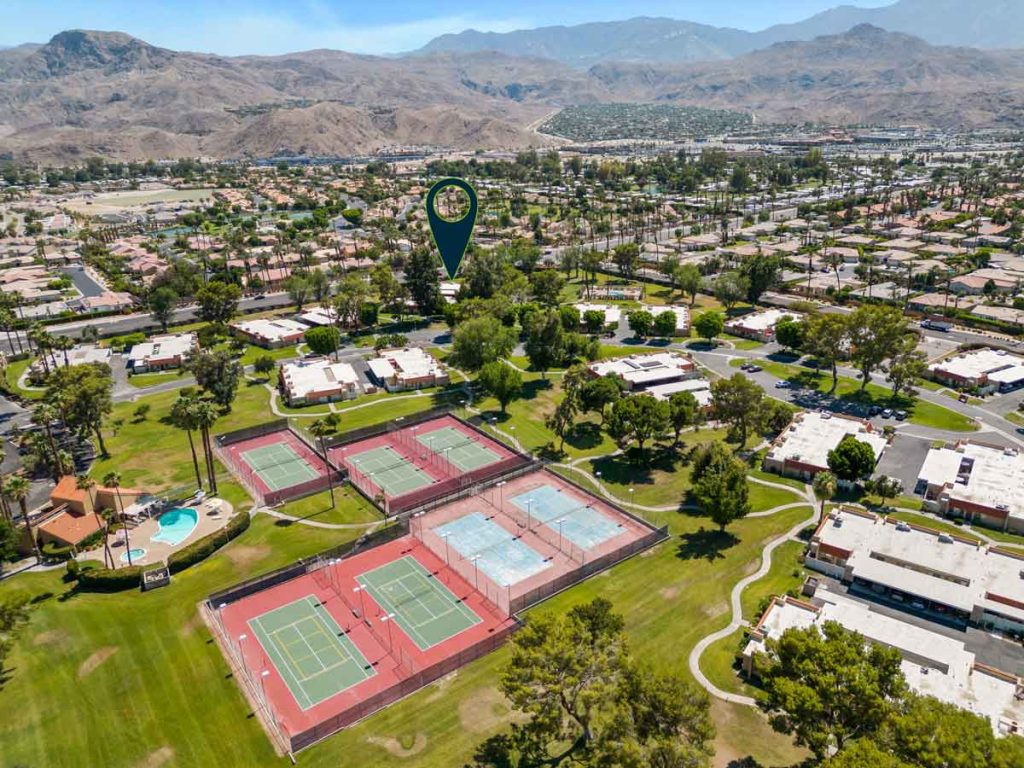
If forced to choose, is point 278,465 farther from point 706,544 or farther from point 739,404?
point 739,404

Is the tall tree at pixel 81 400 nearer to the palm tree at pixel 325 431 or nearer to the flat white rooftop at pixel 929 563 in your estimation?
the palm tree at pixel 325 431

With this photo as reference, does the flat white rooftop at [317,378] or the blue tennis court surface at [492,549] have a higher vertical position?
the flat white rooftop at [317,378]

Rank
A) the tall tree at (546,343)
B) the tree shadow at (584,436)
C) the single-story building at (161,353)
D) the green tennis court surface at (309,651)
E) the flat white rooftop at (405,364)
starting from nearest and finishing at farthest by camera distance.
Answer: the green tennis court surface at (309,651) < the tree shadow at (584,436) < the tall tree at (546,343) < the flat white rooftop at (405,364) < the single-story building at (161,353)

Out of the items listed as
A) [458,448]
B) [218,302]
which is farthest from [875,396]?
[218,302]

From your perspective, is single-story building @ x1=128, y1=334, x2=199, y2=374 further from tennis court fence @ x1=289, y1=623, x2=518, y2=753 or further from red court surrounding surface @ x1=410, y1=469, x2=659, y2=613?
tennis court fence @ x1=289, y1=623, x2=518, y2=753

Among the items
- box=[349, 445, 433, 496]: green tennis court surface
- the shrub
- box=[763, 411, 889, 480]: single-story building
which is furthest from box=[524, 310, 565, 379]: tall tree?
A: the shrub

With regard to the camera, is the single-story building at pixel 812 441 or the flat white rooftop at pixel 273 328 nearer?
the single-story building at pixel 812 441

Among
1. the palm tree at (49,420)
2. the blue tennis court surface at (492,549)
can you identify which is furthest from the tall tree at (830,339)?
the palm tree at (49,420)
